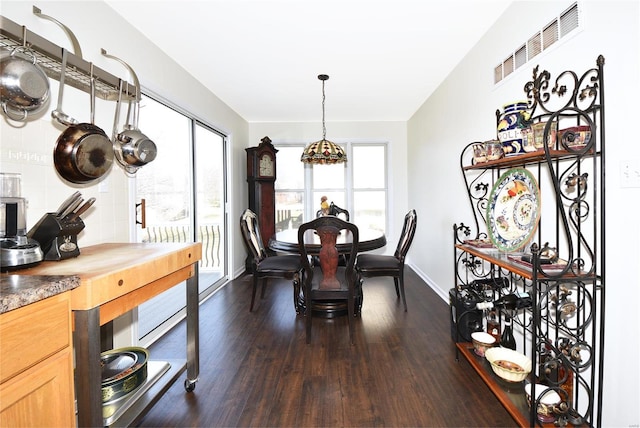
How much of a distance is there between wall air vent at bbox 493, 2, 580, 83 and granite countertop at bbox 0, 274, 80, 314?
248cm

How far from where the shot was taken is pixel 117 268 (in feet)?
4.33

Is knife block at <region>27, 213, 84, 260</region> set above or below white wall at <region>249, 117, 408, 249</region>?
below

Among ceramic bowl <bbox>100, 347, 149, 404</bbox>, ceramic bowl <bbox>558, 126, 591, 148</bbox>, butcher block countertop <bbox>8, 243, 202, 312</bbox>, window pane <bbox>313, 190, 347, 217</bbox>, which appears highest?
ceramic bowl <bbox>558, 126, 591, 148</bbox>

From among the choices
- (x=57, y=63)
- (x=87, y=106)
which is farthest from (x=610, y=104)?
(x=87, y=106)

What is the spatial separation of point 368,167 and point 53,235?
4765 mm

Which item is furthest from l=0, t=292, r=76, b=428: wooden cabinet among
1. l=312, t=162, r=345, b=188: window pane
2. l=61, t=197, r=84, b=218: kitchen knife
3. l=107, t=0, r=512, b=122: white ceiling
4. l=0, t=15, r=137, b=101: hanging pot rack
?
l=312, t=162, r=345, b=188: window pane

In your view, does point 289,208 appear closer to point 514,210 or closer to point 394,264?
point 394,264

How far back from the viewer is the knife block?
1431mm

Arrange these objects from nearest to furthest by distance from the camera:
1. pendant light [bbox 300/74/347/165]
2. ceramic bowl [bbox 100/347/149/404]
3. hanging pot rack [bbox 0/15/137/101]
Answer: hanging pot rack [bbox 0/15/137/101], ceramic bowl [bbox 100/347/149/404], pendant light [bbox 300/74/347/165]

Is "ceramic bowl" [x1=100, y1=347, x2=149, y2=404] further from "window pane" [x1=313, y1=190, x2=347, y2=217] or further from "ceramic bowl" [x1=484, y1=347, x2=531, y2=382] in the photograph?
"window pane" [x1=313, y1=190, x2=347, y2=217]

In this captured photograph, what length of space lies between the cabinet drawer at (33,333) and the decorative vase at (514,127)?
2.10 metres

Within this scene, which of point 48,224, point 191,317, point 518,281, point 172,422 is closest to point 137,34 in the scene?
point 48,224

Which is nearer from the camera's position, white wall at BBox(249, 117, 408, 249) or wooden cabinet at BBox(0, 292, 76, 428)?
wooden cabinet at BBox(0, 292, 76, 428)

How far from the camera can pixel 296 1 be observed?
2.14 m
